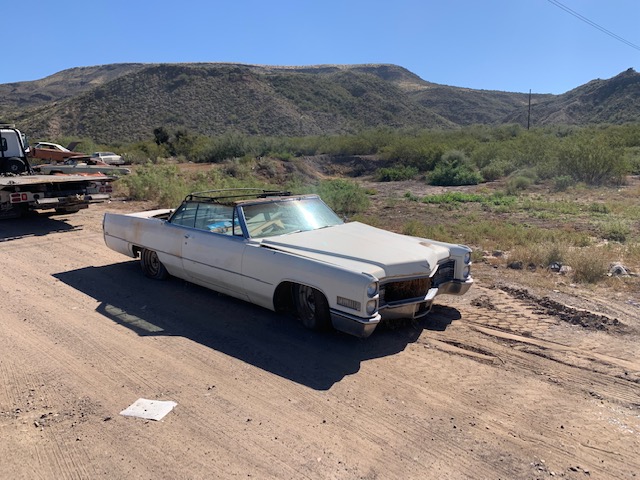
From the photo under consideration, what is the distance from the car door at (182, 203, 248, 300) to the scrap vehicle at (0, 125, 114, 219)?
19.4 feet

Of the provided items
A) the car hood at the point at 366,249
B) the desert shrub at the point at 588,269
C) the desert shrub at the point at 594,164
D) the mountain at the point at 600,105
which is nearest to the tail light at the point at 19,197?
the car hood at the point at 366,249

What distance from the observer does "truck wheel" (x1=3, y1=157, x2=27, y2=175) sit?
12938mm

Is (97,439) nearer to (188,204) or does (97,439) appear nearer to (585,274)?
(188,204)

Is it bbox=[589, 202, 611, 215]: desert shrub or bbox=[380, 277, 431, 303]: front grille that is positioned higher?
bbox=[380, 277, 431, 303]: front grille

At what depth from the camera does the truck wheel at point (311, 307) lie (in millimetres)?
5246

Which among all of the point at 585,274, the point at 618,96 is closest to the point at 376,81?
the point at 618,96

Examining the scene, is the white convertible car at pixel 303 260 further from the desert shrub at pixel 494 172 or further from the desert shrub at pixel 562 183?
the desert shrub at pixel 494 172

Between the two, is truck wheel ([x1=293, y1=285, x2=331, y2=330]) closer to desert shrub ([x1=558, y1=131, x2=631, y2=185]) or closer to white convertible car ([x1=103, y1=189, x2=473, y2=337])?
white convertible car ([x1=103, y1=189, x2=473, y2=337])

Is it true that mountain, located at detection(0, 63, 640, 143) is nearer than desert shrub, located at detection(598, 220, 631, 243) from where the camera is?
No

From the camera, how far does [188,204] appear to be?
6902mm

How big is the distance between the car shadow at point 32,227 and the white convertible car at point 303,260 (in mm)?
4404

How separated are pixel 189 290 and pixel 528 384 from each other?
168 inches

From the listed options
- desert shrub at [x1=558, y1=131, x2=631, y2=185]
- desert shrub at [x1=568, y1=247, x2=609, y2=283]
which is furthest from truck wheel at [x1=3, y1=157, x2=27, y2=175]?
desert shrub at [x1=558, y1=131, x2=631, y2=185]

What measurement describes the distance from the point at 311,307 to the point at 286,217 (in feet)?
4.57
